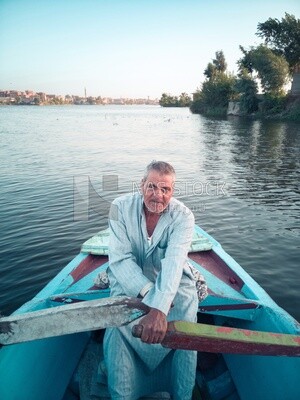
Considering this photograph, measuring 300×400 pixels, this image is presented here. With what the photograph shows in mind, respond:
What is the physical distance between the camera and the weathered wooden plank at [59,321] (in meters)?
1.75

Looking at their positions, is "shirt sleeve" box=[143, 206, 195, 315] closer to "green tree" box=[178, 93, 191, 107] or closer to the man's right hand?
the man's right hand

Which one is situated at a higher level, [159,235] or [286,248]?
[159,235]

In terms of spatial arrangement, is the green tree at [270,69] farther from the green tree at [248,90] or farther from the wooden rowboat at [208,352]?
the wooden rowboat at [208,352]

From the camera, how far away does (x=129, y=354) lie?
2324 millimetres

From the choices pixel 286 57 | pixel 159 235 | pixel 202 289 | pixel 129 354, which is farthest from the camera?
pixel 286 57

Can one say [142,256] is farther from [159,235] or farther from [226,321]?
[226,321]

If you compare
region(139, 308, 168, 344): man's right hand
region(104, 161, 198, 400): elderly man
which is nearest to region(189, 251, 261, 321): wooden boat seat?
region(104, 161, 198, 400): elderly man

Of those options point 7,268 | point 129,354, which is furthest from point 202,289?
point 7,268

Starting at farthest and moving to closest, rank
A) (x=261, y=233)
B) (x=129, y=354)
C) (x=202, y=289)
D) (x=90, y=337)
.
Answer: (x=261, y=233) < (x=90, y=337) < (x=202, y=289) < (x=129, y=354)

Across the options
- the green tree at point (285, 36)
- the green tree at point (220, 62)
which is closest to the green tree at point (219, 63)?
the green tree at point (220, 62)

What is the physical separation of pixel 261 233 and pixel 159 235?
5943mm

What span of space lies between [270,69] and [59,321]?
46.2 m

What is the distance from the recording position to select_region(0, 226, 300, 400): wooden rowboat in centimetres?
184
